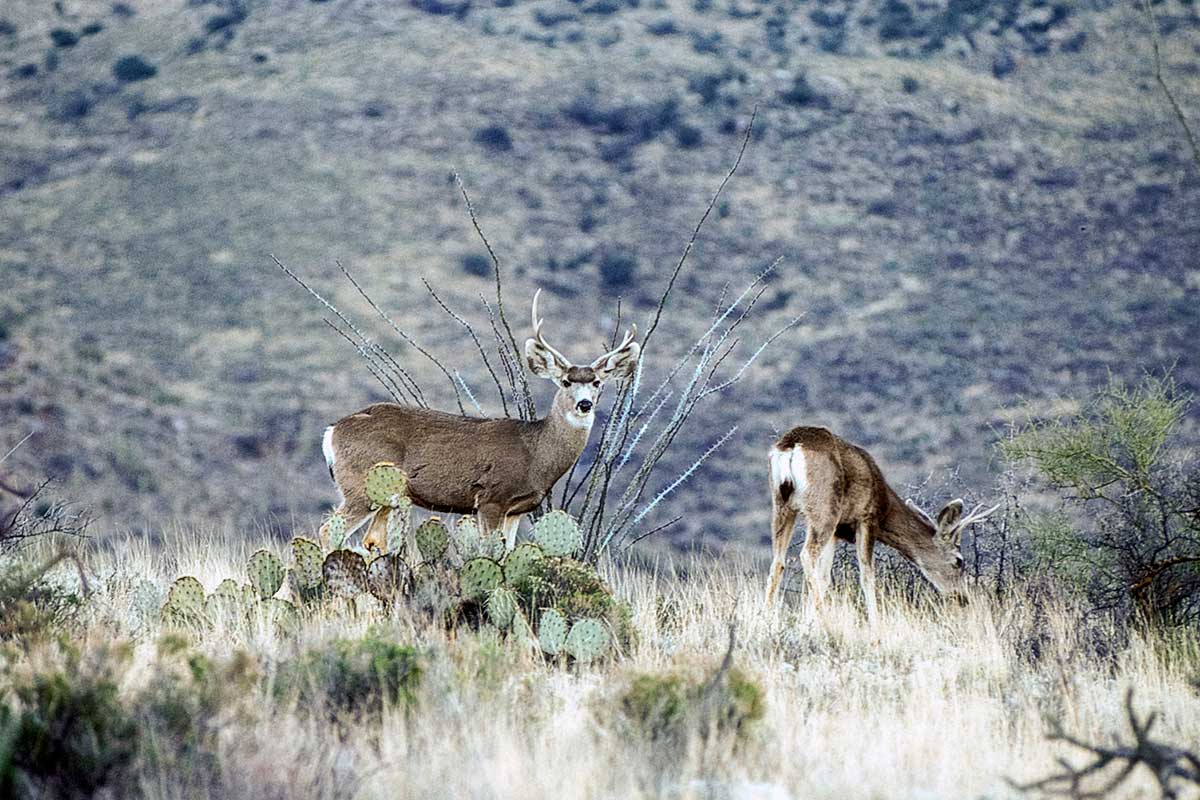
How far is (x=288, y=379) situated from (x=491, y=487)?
1298 inches

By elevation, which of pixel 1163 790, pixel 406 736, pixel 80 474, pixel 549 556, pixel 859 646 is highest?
pixel 1163 790

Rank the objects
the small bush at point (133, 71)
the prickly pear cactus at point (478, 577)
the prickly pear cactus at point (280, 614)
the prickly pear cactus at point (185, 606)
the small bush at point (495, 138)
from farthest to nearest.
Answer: the small bush at point (133, 71), the small bush at point (495, 138), the prickly pear cactus at point (185, 606), the prickly pear cactus at point (478, 577), the prickly pear cactus at point (280, 614)

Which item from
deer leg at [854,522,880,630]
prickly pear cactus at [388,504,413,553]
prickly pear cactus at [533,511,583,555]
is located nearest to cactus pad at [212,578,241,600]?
prickly pear cactus at [388,504,413,553]

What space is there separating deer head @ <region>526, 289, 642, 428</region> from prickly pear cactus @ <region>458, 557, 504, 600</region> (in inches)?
→ 66.6

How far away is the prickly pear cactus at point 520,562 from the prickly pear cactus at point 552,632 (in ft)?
1.89

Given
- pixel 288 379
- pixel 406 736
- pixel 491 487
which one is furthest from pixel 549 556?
pixel 288 379

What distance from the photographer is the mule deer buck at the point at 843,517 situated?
34.1 feet

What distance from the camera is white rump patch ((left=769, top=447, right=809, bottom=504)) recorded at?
1046cm

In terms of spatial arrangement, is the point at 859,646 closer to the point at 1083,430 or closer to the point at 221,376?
the point at 1083,430

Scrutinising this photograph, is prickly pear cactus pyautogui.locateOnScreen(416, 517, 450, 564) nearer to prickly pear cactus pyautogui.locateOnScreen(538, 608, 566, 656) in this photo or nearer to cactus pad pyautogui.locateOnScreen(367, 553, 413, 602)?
cactus pad pyautogui.locateOnScreen(367, 553, 413, 602)

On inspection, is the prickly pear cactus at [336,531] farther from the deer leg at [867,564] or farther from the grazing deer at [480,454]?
the deer leg at [867,564]

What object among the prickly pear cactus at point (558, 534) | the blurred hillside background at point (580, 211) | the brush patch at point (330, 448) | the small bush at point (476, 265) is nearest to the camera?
the prickly pear cactus at point (558, 534)

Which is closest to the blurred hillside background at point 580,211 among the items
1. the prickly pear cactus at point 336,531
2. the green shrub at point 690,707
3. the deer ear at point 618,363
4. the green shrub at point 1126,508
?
the green shrub at point 1126,508

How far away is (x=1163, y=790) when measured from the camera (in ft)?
16.5
